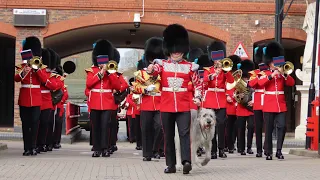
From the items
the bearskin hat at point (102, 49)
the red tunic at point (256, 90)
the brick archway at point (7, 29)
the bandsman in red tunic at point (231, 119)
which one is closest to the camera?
the red tunic at point (256, 90)

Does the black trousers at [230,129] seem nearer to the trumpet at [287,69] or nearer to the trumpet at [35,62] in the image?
the trumpet at [287,69]

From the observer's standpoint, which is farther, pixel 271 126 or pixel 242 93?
pixel 242 93

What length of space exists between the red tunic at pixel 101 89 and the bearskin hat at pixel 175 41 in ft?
9.52

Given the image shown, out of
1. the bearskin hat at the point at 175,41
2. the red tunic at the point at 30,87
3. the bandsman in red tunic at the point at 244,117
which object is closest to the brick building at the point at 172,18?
the bandsman in red tunic at the point at 244,117

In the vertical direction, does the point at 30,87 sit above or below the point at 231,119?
above

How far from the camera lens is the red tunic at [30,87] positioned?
13.1 meters

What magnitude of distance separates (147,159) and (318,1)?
6355 mm

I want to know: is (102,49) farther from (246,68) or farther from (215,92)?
(246,68)

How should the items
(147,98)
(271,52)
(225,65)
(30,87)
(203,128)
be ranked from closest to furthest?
(203,128) < (147,98) < (225,65) < (30,87) < (271,52)

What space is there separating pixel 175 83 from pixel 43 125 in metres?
5.08

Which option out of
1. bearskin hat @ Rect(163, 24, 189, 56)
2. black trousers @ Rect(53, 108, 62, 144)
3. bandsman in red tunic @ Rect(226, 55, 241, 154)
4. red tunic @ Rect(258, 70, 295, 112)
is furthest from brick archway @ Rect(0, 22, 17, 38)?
bearskin hat @ Rect(163, 24, 189, 56)

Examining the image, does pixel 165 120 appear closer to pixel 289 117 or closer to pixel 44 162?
pixel 44 162

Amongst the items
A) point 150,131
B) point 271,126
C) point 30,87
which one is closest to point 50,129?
point 30,87

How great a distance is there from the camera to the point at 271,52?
44.0ft
